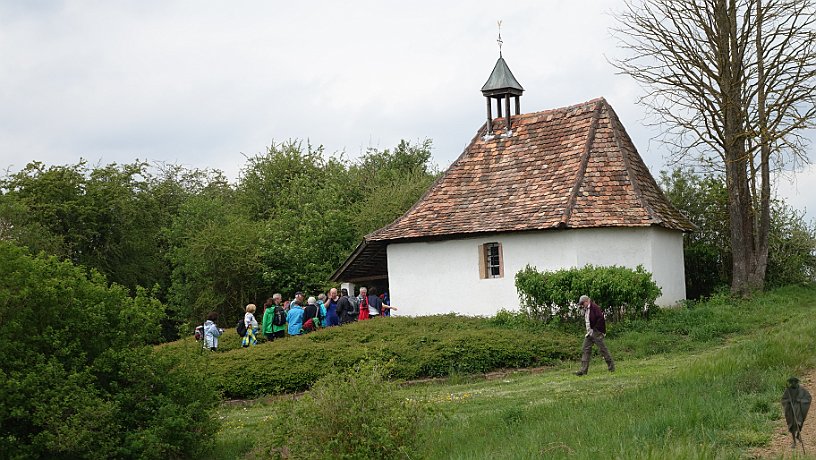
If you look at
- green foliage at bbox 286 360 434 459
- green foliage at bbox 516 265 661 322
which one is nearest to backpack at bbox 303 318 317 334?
green foliage at bbox 516 265 661 322

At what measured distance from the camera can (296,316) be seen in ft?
89.5

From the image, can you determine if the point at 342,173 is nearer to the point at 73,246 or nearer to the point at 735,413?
the point at 73,246

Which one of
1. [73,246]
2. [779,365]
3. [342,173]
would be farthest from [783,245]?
[73,246]

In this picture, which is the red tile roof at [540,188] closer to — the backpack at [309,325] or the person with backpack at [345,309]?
the person with backpack at [345,309]

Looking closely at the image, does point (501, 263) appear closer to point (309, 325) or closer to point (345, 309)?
point (345, 309)

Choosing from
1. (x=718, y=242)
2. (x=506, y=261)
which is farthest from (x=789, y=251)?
(x=506, y=261)

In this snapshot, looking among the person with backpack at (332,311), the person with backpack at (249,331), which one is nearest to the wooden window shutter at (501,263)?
the person with backpack at (332,311)

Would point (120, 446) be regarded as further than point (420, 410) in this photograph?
Yes

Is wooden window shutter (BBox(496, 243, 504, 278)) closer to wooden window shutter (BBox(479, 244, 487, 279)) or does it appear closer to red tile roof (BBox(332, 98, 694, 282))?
wooden window shutter (BBox(479, 244, 487, 279))

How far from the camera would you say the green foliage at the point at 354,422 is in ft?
37.4

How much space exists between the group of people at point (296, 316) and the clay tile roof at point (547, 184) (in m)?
3.28

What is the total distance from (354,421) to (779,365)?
700cm

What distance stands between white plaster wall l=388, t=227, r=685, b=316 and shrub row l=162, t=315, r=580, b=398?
4547mm

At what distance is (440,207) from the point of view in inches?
1256
